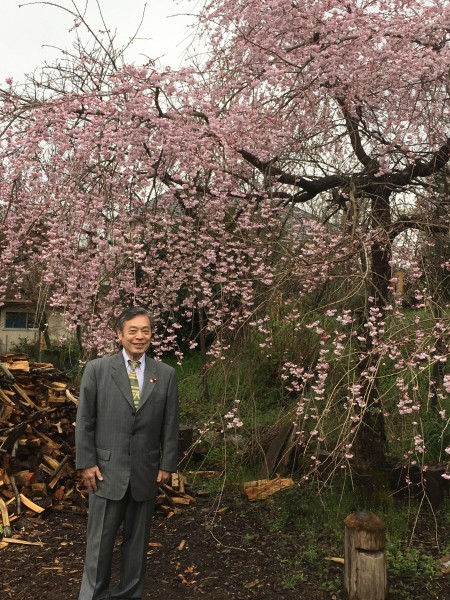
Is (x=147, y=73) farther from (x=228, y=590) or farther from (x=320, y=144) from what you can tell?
(x=228, y=590)

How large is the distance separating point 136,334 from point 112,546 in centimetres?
100

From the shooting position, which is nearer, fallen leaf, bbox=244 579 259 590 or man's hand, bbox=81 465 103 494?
man's hand, bbox=81 465 103 494

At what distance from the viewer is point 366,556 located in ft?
10.7

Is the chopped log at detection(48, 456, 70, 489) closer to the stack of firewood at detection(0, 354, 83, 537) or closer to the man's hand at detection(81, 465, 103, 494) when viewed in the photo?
the stack of firewood at detection(0, 354, 83, 537)

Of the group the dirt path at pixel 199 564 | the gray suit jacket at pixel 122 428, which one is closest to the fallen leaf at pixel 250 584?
the dirt path at pixel 199 564

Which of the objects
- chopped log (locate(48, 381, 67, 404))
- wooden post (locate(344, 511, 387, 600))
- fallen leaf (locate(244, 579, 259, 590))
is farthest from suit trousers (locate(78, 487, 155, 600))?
chopped log (locate(48, 381, 67, 404))

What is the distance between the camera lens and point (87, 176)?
431 centimetres

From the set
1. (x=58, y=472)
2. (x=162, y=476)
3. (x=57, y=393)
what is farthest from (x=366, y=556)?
(x=57, y=393)

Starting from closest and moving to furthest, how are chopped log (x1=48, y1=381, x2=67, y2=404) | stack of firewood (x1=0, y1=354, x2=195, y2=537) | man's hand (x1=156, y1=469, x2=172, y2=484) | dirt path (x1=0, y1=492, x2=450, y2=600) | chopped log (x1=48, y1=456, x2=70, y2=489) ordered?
1. man's hand (x1=156, y1=469, x2=172, y2=484)
2. dirt path (x1=0, y1=492, x2=450, y2=600)
3. stack of firewood (x1=0, y1=354, x2=195, y2=537)
4. chopped log (x1=48, y1=456, x2=70, y2=489)
5. chopped log (x1=48, y1=381, x2=67, y2=404)

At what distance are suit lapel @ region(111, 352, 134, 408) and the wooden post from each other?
50.2 inches

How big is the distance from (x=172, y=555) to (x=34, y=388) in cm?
228

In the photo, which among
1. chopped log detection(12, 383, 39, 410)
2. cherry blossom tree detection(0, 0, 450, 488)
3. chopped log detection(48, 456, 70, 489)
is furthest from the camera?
chopped log detection(12, 383, 39, 410)

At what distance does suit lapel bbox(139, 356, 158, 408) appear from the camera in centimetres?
303

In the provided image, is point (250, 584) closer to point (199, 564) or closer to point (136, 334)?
A: point (199, 564)
